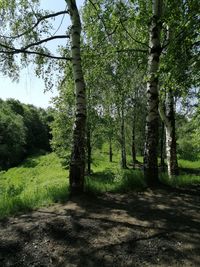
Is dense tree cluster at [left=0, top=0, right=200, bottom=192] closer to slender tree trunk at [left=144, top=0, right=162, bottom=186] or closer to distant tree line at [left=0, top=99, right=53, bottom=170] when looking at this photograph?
slender tree trunk at [left=144, top=0, right=162, bottom=186]

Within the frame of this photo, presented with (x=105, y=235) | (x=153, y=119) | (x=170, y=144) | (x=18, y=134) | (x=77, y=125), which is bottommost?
(x=105, y=235)

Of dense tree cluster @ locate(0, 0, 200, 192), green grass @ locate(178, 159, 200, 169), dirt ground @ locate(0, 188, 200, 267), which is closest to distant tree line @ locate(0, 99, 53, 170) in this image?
green grass @ locate(178, 159, 200, 169)

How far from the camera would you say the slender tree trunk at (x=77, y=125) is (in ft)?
24.3

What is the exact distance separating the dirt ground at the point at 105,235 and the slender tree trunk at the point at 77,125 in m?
0.85

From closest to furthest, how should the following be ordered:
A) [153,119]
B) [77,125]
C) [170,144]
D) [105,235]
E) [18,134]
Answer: [105,235] → [77,125] → [153,119] → [170,144] → [18,134]

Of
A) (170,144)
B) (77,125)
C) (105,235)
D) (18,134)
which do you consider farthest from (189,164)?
(18,134)

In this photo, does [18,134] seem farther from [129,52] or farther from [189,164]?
[129,52]

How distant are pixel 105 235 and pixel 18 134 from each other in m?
53.3

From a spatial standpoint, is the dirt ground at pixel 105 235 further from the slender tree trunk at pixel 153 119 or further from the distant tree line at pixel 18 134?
the distant tree line at pixel 18 134

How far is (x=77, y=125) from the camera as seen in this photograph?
7625 millimetres

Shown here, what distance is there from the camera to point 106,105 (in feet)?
89.7

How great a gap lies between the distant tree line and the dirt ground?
31023 millimetres

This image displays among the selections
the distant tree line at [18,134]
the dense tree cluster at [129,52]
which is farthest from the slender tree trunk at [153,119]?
the distant tree line at [18,134]

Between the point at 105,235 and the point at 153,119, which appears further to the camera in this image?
the point at 153,119
